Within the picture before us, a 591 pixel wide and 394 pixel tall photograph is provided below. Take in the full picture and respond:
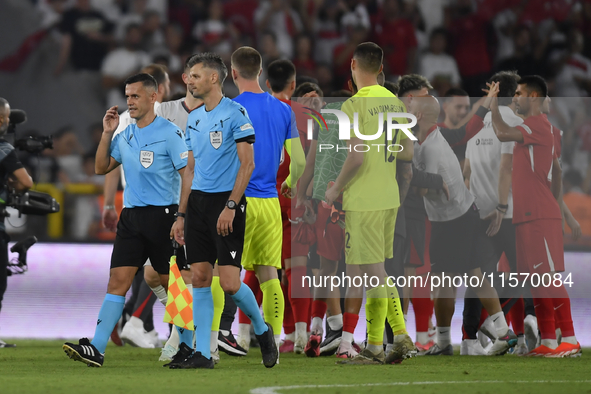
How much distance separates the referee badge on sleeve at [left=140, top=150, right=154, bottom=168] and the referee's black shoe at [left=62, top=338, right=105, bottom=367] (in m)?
1.10

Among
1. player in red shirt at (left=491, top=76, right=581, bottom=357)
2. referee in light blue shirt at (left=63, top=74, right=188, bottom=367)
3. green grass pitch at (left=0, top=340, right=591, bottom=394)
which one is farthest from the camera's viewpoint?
player in red shirt at (left=491, top=76, right=581, bottom=357)

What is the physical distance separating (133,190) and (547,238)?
3.06 metres

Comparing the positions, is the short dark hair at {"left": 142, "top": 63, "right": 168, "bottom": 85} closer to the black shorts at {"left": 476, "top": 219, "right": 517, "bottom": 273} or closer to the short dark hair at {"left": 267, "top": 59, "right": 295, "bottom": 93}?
the short dark hair at {"left": 267, "top": 59, "right": 295, "bottom": 93}

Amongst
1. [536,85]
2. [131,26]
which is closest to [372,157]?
[536,85]

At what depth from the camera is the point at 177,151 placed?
17.5 ft

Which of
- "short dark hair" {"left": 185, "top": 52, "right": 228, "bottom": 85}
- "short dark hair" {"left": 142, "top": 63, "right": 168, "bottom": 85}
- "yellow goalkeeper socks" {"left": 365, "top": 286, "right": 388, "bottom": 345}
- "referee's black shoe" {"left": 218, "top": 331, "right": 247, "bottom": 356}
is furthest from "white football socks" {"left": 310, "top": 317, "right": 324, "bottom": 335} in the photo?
"short dark hair" {"left": 185, "top": 52, "right": 228, "bottom": 85}

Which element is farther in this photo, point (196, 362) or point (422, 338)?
point (422, 338)

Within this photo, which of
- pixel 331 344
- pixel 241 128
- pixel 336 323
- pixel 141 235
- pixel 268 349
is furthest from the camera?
pixel 336 323

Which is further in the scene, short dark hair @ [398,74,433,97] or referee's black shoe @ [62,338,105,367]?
short dark hair @ [398,74,433,97]

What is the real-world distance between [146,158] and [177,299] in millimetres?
892

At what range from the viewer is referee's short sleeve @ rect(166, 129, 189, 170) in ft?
17.5

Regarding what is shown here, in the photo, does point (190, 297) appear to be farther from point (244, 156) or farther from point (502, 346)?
point (502, 346)

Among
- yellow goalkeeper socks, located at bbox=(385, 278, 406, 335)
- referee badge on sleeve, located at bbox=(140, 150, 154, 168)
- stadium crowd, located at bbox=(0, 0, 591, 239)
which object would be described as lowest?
yellow goalkeeper socks, located at bbox=(385, 278, 406, 335)

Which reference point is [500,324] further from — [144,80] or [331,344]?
[144,80]
